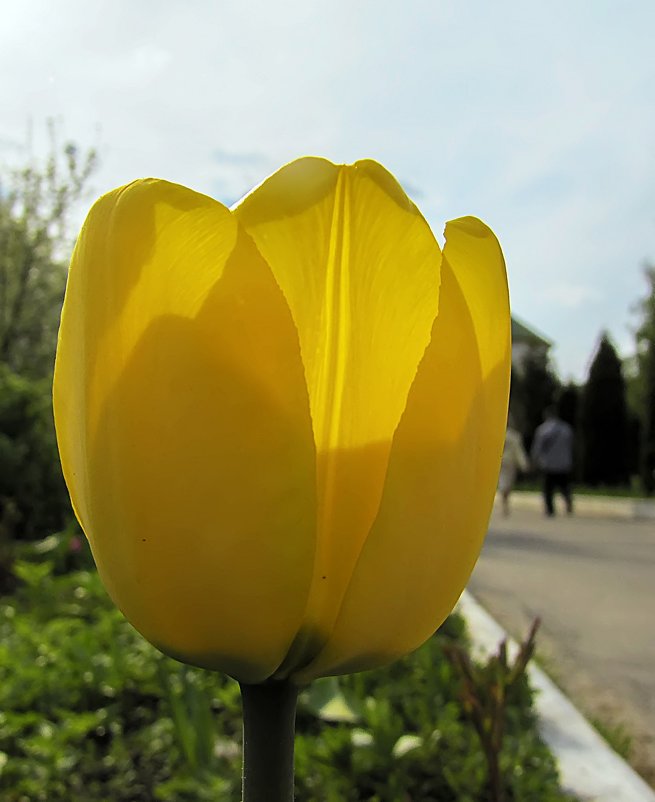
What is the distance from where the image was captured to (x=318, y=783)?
199cm

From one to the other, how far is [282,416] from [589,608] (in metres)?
5.78

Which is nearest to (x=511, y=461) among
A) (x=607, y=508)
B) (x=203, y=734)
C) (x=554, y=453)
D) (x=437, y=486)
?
(x=554, y=453)

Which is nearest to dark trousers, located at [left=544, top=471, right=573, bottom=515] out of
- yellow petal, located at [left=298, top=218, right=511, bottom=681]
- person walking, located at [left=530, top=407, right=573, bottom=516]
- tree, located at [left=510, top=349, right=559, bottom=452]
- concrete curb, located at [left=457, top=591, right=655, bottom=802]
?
person walking, located at [left=530, top=407, right=573, bottom=516]

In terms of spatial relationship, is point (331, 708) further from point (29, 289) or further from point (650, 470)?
point (650, 470)

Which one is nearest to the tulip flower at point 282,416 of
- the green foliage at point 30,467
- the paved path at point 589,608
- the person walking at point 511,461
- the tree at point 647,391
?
the paved path at point 589,608

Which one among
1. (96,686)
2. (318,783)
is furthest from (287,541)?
Result: (96,686)

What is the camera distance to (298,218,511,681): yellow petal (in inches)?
19.5

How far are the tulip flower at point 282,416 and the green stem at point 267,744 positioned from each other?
0.02 m

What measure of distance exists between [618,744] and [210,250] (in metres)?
2.96

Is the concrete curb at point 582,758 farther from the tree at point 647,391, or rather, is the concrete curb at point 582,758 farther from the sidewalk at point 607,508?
the tree at point 647,391

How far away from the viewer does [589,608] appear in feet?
19.0

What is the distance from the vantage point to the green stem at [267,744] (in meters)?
0.46

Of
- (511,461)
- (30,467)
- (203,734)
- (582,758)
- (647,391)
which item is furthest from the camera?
(647,391)

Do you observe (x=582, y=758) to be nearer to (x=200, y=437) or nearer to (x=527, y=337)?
(x=200, y=437)
